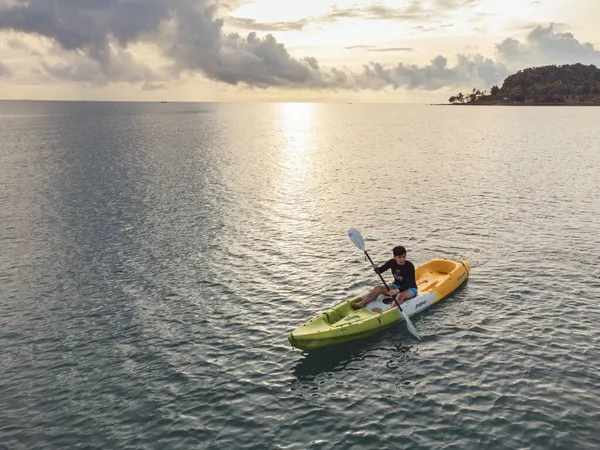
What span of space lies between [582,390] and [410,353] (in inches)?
250

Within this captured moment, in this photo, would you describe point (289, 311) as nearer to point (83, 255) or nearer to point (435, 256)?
point (435, 256)

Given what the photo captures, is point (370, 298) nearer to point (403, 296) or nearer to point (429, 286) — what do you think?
point (403, 296)

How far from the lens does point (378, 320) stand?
2180 centimetres

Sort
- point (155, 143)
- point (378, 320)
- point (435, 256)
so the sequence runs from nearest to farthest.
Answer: point (378, 320)
point (435, 256)
point (155, 143)

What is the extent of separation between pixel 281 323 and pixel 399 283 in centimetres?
621

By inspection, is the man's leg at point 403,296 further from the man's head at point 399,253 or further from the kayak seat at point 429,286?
the kayak seat at point 429,286

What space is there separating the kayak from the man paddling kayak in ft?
0.86

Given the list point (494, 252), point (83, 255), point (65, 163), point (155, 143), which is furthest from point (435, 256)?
point (155, 143)

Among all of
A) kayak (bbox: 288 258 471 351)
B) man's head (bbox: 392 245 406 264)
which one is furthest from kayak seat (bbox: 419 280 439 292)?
man's head (bbox: 392 245 406 264)

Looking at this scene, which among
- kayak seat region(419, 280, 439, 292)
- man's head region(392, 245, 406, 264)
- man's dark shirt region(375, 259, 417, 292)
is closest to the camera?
man's head region(392, 245, 406, 264)

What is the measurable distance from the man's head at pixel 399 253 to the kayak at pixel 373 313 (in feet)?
6.53

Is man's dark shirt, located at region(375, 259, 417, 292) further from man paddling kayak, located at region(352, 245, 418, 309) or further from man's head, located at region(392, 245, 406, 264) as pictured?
man's head, located at region(392, 245, 406, 264)

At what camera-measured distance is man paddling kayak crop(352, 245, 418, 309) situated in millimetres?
22812

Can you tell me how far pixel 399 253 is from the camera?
73.9 ft
